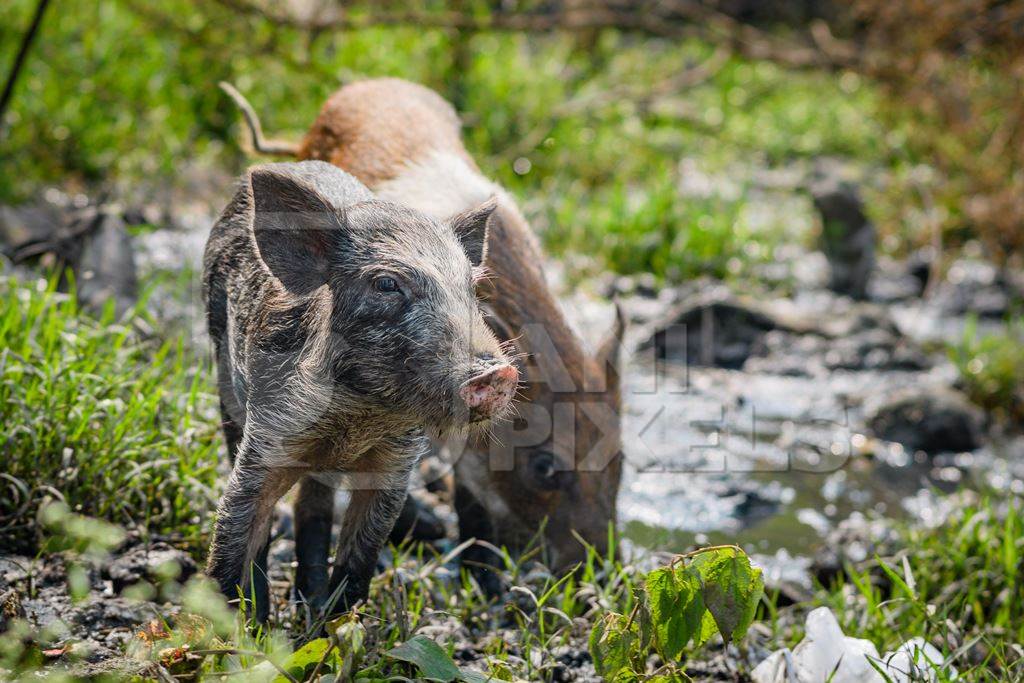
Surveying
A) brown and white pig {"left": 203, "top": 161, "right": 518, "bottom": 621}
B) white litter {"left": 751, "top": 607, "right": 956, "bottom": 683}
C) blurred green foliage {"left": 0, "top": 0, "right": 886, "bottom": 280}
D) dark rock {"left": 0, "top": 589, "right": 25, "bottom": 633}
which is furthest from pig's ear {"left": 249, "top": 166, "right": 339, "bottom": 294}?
blurred green foliage {"left": 0, "top": 0, "right": 886, "bottom": 280}

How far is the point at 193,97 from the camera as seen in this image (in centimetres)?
845

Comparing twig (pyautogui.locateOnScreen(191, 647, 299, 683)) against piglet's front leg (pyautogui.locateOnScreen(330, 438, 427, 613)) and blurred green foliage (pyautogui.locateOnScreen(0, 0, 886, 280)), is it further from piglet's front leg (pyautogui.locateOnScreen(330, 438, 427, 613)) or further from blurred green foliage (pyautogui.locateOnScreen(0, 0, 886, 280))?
blurred green foliage (pyautogui.locateOnScreen(0, 0, 886, 280))

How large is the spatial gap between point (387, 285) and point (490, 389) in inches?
16.0

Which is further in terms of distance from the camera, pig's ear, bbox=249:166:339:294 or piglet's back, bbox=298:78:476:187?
piglet's back, bbox=298:78:476:187

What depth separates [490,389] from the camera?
258 centimetres

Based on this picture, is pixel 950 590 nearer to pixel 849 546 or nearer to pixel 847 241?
pixel 849 546

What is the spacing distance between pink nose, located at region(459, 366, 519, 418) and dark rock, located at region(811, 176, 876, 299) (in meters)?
6.17

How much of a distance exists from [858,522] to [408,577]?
2.37m

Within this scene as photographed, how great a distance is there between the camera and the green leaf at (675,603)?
285 cm

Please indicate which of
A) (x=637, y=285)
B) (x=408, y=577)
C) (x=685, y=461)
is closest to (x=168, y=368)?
(x=408, y=577)

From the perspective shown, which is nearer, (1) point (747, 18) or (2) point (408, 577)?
(2) point (408, 577)

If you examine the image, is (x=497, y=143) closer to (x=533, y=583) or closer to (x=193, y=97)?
(x=193, y=97)

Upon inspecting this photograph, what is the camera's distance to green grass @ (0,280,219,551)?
11.8 feet

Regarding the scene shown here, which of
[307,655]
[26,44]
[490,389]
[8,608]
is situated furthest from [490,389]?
[26,44]
